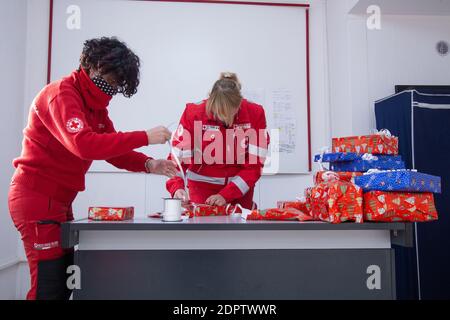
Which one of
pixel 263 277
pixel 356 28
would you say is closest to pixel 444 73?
pixel 356 28

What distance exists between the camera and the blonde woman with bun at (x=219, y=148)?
6.81ft

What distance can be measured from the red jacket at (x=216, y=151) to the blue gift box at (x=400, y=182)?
84cm

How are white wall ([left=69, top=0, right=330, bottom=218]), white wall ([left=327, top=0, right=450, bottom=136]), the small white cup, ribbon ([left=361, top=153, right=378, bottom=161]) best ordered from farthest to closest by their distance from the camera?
white wall ([left=69, top=0, right=330, bottom=218])
white wall ([left=327, top=0, right=450, bottom=136])
ribbon ([left=361, top=153, right=378, bottom=161])
the small white cup

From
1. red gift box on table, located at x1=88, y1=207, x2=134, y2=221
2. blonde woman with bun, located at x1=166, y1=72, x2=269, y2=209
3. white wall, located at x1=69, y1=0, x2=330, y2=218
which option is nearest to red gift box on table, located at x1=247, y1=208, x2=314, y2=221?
red gift box on table, located at x1=88, y1=207, x2=134, y2=221

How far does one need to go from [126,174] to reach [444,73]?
2.53 metres

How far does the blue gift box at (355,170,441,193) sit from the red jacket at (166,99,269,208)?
84 cm

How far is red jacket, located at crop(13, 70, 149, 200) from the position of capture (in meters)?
1.27

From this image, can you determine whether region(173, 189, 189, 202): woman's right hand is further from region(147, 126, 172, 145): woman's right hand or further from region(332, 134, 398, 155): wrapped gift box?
region(332, 134, 398, 155): wrapped gift box

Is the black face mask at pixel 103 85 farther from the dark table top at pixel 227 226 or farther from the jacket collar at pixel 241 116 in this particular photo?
the jacket collar at pixel 241 116

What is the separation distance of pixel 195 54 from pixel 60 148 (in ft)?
6.41

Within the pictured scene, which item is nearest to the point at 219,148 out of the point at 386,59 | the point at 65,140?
the point at 65,140

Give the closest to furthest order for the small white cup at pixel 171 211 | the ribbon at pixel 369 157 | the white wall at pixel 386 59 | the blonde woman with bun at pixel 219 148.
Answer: the small white cup at pixel 171 211
the ribbon at pixel 369 157
the blonde woman with bun at pixel 219 148
the white wall at pixel 386 59

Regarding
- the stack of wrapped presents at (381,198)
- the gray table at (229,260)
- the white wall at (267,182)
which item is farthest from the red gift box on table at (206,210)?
the white wall at (267,182)

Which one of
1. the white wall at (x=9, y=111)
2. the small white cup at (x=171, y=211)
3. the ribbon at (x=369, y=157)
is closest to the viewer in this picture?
the small white cup at (x=171, y=211)
